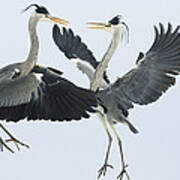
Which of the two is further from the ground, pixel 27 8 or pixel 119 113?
pixel 27 8

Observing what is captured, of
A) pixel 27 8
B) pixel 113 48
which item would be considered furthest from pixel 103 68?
pixel 27 8

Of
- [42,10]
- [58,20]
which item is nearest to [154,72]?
[58,20]

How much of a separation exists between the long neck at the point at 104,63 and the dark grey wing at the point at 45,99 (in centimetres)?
157

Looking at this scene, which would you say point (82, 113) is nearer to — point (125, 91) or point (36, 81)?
point (36, 81)

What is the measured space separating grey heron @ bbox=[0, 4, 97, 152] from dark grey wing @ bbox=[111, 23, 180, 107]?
4.35 feet

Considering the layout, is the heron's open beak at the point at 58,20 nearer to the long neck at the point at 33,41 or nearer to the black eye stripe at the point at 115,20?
the long neck at the point at 33,41

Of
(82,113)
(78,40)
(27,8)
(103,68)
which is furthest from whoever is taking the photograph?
(78,40)

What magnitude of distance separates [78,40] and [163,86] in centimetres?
286

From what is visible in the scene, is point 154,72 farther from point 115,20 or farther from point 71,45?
point 71,45

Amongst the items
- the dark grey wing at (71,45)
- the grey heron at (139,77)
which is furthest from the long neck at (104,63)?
the dark grey wing at (71,45)

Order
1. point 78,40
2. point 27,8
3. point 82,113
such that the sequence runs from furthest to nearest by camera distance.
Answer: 1. point 78,40
2. point 27,8
3. point 82,113

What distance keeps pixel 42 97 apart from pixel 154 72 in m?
2.04

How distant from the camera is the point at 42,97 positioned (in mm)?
14609

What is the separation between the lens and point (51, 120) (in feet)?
47.3
